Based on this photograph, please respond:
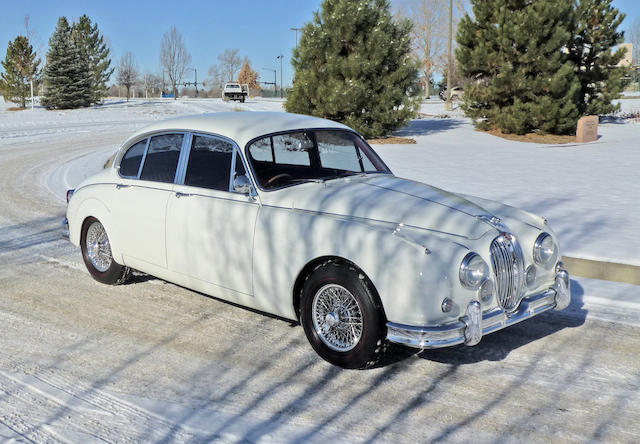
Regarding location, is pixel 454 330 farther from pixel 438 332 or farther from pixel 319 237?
pixel 319 237

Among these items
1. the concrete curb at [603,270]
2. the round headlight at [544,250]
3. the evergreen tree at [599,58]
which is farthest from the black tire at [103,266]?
the evergreen tree at [599,58]

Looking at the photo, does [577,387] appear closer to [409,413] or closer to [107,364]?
[409,413]

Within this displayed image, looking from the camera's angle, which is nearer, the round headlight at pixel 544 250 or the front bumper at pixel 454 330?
the front bumper at pixel 454 330

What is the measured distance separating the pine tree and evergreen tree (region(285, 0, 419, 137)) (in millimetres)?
102034

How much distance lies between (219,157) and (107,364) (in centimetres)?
190

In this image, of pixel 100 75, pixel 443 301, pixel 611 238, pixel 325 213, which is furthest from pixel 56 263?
pixel 100 75

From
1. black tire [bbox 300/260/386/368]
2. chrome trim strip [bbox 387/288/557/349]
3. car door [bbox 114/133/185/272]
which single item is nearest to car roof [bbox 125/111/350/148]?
car door [bbox 114/133/185/272]

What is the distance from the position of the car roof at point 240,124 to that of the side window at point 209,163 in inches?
3.8

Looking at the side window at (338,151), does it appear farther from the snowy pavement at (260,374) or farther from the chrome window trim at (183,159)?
the snowy pavement at (260,374)

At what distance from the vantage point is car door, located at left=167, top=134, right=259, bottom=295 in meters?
5.06

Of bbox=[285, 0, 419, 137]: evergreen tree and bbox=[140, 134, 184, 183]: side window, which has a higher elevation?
bbox=[285, 0, 419, 137]: evergreen tree

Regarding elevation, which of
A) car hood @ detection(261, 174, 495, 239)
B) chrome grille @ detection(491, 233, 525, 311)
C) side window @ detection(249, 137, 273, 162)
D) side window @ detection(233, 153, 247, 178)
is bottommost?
chrome grille @ detection(491, 233, 525, 311)

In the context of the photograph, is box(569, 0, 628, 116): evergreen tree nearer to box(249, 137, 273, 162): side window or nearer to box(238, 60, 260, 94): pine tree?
box(249, 137, 273, 162): side window

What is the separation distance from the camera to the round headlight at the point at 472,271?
162 inches
